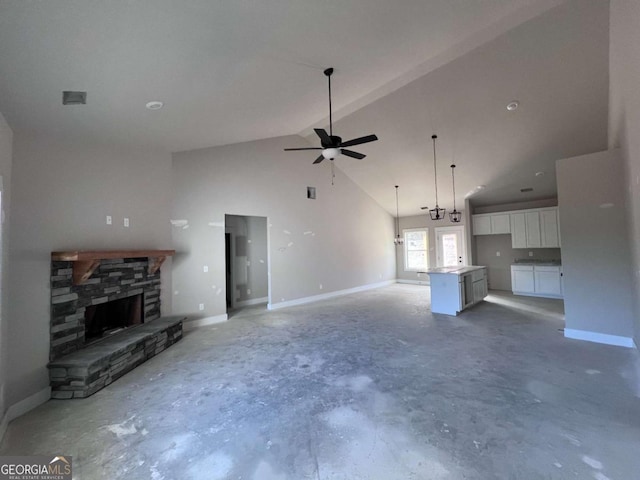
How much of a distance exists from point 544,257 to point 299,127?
24.0ft

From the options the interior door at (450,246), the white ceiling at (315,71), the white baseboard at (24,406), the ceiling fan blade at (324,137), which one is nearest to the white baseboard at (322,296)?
the interior door at (450,246)

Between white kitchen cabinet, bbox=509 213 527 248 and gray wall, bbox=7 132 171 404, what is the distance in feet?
28.2

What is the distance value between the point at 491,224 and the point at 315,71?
22.9 ft

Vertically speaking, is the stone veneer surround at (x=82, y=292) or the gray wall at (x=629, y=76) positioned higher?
the gray wall at (x=629, y=76)

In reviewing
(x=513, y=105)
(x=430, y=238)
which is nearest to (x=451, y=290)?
(x=513, y=105)

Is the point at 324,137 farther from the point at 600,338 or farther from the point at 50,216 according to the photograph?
the point at 600,338

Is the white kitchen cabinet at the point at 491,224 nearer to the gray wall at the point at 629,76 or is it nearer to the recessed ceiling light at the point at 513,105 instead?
the recessed ceiling light at the point at 513,105

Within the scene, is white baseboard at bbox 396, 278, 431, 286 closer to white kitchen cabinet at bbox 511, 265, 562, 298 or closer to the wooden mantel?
white kitchen cabinet at bbox 511, 265, 562, 298

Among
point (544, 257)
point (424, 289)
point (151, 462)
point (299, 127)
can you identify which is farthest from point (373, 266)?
point (151, 462)

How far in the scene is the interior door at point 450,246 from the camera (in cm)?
898

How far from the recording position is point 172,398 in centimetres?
264

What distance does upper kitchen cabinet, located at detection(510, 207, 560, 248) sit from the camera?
685 cm

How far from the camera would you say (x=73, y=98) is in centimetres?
237

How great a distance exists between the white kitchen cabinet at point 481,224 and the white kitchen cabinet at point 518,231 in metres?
0.56
